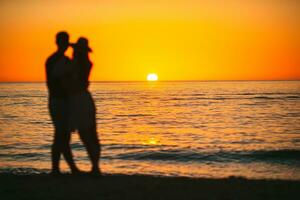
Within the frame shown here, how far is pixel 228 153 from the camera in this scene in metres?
15.2

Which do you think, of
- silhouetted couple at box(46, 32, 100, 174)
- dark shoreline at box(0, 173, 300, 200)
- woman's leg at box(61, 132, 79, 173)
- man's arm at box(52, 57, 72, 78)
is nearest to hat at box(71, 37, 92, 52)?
silhouetted couple at box(46, 32, 100, 174)

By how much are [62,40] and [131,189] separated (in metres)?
2.70

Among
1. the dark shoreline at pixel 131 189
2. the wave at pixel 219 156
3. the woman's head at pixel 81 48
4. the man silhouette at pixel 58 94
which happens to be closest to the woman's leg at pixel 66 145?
the man silhouette at pixel 58 94

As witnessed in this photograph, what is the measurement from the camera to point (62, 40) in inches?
271

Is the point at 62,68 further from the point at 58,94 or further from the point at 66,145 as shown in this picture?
the point at 66,145

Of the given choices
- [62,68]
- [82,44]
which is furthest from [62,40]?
[62,68]

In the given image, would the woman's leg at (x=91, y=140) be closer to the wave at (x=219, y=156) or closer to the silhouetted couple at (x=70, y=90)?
the silhouetted couple at (x=70, y=90)

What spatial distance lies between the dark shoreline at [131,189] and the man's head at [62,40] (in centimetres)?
225

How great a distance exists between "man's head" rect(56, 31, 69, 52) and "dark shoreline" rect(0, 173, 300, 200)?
2.25 meters

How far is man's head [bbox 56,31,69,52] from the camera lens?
6852mm

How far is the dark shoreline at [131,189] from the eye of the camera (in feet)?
19.7

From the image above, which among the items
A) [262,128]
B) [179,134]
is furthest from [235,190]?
[262,128]

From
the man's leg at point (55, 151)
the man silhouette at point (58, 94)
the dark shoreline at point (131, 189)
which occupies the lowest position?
the dark shoreline at point (131, 189)

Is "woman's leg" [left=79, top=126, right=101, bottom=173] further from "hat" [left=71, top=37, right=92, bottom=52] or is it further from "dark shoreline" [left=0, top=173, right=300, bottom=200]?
"hat" [left=71, top=37, right=92, bottom=52]
